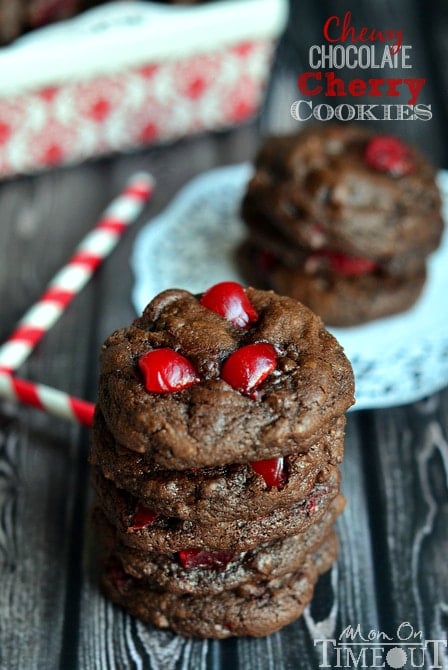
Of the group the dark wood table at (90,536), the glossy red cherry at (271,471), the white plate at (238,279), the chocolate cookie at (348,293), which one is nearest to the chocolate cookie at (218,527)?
the glossy red cherry at (271,471)

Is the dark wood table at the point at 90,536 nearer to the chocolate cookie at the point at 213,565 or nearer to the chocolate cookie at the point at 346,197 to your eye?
the chocolate cookie at the point at 213,565

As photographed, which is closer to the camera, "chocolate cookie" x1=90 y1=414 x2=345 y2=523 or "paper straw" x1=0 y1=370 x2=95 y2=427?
"chocolate cookie" x1=90 y1=414 x2=345 y2=523

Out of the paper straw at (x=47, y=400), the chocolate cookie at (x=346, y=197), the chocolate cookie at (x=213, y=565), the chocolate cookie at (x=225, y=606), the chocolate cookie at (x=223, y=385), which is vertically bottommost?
the chocolate cookie at (x=225, y=606)

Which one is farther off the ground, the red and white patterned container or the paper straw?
the red and white patterned container

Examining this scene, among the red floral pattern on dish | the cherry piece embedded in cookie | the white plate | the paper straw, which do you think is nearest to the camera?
the paper straw

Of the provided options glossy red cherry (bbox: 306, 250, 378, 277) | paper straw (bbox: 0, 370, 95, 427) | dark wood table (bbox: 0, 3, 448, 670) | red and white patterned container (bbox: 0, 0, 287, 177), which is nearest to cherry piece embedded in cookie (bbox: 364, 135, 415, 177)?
glossy red cherry (bbox: 306, 250, 378, 277)

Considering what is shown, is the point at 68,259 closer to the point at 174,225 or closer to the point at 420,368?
the point at 174,225

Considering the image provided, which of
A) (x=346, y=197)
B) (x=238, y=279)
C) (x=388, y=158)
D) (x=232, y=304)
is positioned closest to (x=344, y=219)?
(x=346, y=197)

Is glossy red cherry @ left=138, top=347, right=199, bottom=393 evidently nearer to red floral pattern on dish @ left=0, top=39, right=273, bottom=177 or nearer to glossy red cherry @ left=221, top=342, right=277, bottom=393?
glossy red cherry @ left=221, top=342, right=277, bottom=393
